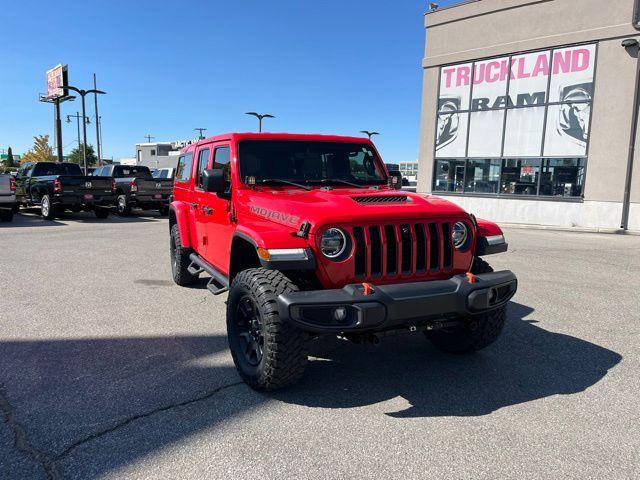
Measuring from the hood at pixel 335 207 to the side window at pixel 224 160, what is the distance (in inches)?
18.6

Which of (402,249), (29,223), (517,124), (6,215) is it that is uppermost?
(517,124)

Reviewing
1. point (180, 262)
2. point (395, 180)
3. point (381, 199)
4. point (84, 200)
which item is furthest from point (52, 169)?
point (381, 199)

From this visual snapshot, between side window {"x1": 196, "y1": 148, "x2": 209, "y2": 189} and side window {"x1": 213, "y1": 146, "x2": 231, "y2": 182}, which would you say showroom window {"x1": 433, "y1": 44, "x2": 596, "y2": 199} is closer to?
side window {"x1": 196, "y1": 148, "x2": 209, "y2": 189}

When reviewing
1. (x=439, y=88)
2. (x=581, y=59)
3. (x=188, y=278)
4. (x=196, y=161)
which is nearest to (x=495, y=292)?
(x=196, y=161)

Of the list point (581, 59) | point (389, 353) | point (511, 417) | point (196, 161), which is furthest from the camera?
point (581, 59)

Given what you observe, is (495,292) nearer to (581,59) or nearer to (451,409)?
(451,409)

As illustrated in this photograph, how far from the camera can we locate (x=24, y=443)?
9.20ft

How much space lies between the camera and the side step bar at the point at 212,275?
459 centimetres

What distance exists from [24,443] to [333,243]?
217 cm

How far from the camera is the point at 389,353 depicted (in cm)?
431

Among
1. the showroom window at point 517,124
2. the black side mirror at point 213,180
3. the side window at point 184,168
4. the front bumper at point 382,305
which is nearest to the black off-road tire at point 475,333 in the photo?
the front bumper at point 382,305

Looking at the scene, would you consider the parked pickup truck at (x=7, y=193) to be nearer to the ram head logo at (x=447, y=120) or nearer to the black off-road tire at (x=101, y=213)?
the black off-road tire at (x=101, y=213)

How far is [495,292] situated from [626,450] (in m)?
1.18

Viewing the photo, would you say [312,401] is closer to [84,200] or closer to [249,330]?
[249,330]
